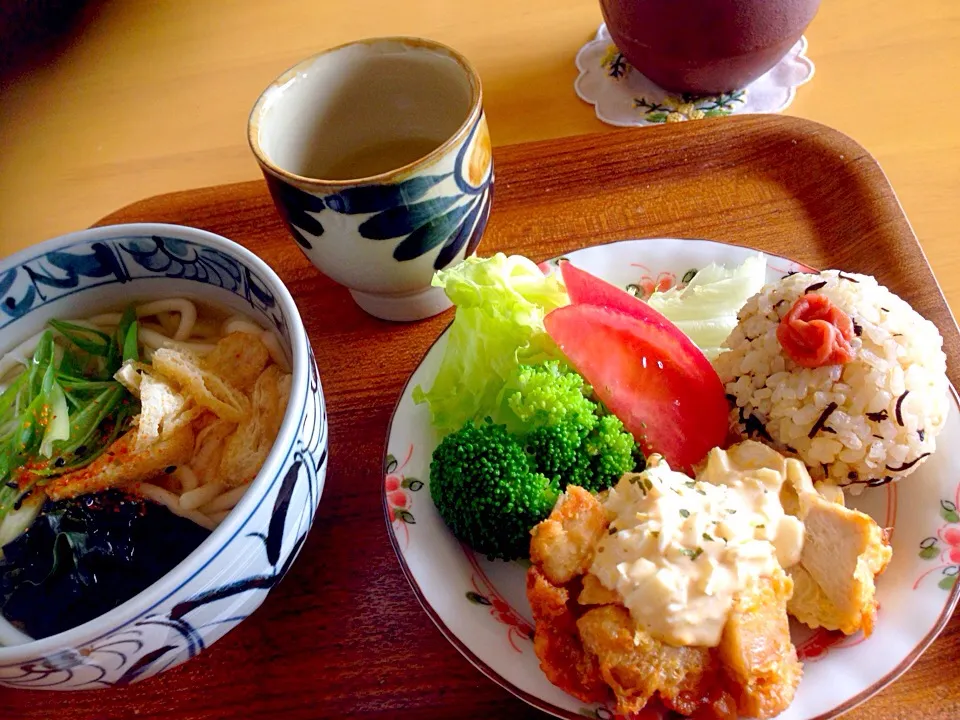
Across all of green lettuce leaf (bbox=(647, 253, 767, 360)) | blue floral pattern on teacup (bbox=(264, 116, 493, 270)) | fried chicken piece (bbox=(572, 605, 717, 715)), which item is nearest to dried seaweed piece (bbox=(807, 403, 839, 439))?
green lettuce leaf (bbox=(647, 253, 767, 360))

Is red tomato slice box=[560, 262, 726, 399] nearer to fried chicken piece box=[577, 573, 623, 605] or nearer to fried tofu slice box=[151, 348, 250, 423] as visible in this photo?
fried chicken piece box=[577, 573, 623, 605]

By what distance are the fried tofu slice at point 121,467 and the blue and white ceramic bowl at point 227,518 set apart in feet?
0.73

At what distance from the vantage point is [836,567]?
96cm

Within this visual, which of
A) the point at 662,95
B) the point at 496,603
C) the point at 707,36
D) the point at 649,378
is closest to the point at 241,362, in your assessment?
the point at 496,603

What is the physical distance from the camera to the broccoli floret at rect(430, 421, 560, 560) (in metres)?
1.07

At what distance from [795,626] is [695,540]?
0.23 metres

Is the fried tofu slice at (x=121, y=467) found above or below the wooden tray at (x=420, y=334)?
above

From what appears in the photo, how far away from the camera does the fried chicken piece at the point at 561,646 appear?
926mm

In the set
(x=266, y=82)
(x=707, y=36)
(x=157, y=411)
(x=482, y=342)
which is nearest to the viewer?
(x=157, y=411)

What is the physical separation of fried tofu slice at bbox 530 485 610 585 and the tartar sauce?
0.02m

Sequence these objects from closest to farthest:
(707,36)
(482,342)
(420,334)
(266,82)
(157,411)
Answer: (157,411) < (482,342) < (420,334) < (707,36) < (266,82)

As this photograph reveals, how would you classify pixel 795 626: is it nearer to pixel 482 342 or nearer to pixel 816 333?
pixel 816 333

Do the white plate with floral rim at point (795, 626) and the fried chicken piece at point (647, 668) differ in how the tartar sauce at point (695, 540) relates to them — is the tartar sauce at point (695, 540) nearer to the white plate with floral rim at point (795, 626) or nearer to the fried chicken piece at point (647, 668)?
the fried chicken piece at point (647, 668)

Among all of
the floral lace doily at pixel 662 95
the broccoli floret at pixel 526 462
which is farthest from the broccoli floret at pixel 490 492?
the floral lace doily at pixel 662 95
